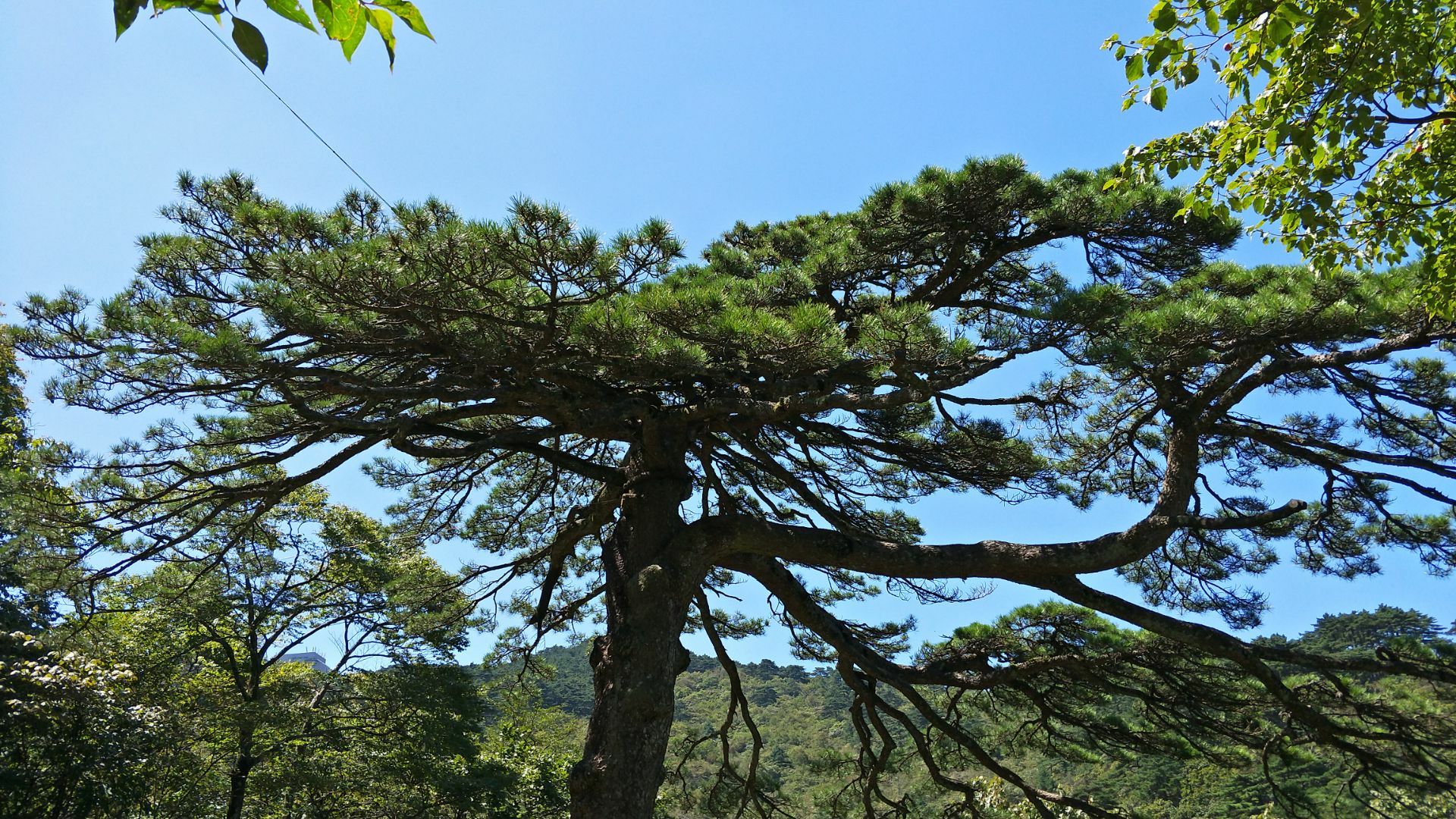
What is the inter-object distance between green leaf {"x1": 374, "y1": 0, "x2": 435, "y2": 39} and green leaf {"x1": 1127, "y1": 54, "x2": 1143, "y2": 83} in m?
2.95

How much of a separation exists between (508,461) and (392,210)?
3041 millimetres

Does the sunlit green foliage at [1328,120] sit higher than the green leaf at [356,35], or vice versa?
the sunlit green foliage at [1328,120]

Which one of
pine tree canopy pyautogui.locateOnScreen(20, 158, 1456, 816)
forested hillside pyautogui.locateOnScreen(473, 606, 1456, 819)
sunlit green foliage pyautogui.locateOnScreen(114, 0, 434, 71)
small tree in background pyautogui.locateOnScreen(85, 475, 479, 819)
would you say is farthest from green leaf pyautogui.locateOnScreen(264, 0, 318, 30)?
small tree in background pyautogui.locateOnScreen(85, 475, 479, 819)

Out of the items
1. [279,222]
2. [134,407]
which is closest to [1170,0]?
[279,222]

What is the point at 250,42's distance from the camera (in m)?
0.98

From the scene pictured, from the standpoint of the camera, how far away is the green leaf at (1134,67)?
10.3 ft

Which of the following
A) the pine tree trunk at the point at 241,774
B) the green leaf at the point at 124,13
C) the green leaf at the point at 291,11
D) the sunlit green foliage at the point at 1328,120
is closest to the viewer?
the green leaf at the point at 124,13

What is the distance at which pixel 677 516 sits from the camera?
186 inches

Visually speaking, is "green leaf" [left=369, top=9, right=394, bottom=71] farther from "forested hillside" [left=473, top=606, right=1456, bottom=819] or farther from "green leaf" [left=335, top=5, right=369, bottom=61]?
"forested hillside" [left=473, top=606, right=1456, bottom=819]

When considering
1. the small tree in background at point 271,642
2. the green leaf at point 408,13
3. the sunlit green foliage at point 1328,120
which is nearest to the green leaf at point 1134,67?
the sunlit green foliage at point 1328,120

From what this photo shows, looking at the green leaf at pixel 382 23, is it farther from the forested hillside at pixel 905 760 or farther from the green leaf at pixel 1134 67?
the forested hillside at pixel 905 760

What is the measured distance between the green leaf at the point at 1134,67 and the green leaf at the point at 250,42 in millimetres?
3142

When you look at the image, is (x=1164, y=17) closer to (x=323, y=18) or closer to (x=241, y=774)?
(x=323, y=18)

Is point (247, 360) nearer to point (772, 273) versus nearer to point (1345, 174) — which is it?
point (772, 273)
